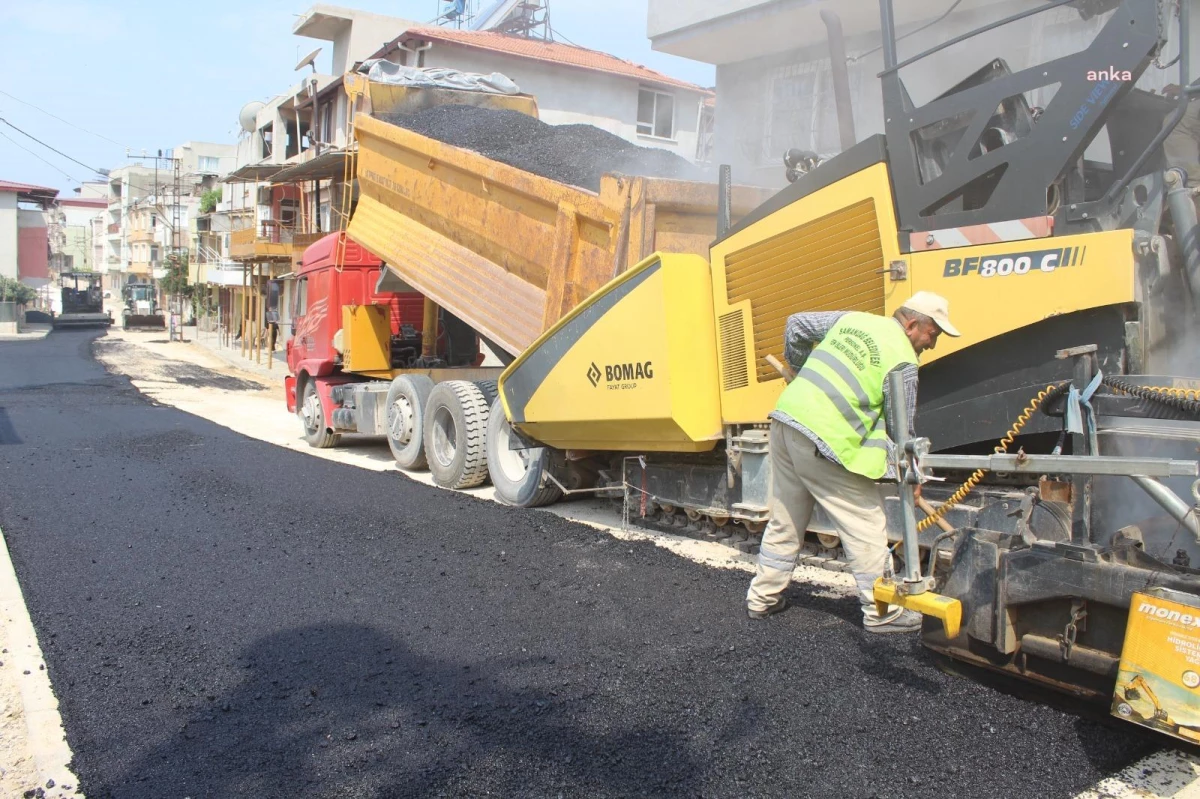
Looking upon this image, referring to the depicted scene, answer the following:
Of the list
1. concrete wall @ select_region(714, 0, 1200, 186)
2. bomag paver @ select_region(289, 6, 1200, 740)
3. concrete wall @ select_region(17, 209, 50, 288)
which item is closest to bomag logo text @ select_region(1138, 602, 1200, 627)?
bomag paver @ select_region(289, 6, 1200, 740)

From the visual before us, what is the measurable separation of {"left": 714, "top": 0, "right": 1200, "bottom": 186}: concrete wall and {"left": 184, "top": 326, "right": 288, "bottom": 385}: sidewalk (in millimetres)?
9238

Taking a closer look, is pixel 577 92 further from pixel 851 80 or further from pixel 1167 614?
pixel 1167 614

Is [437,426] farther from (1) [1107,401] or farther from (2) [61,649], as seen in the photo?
(1) [1107,401]

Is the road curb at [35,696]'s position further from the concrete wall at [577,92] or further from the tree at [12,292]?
the tree at [12,292]

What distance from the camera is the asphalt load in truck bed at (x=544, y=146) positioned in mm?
6582

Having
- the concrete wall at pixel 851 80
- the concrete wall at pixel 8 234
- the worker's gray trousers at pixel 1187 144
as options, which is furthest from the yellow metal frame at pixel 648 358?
the concrete wall at pixel 8 234

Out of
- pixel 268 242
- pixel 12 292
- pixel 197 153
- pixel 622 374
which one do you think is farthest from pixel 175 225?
pixel 622 374

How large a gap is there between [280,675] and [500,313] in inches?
154

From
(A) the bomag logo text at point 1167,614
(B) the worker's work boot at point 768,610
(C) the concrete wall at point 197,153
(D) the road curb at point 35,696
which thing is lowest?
(D) the road curb at point 35,696

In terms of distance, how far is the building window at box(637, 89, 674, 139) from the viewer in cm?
2356

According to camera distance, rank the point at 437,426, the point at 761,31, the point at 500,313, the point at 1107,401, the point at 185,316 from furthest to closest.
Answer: the point at 185,316, the point at 761,31, the point at 437,426, the point at 500,313, the point at 1107,401

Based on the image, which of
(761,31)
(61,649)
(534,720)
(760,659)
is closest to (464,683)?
(534,720)

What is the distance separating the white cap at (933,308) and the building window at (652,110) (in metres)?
21.1

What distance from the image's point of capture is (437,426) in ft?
25.0
